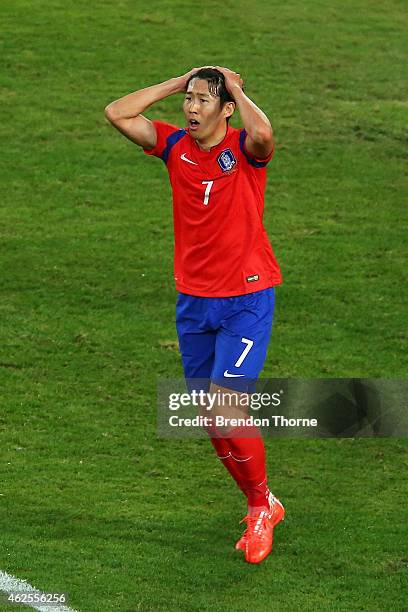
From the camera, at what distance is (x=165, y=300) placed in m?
11.0

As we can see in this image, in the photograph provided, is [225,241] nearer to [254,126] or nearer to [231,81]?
[254,126]

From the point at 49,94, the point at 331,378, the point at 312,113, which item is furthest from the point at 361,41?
the point at 331,378

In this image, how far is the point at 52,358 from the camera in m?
10.0

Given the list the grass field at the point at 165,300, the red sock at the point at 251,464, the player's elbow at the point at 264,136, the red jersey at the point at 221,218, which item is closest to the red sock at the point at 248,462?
the red sock at the point at 251,464

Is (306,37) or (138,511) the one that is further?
(306,37)

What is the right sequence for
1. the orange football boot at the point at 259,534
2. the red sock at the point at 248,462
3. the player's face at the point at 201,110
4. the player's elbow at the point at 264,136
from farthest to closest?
the red sock at the point at 248,462 → the orange football boot at the point at 259,534 → the player's face at the point at 201,110 → the player's elbow at the point at 264,136

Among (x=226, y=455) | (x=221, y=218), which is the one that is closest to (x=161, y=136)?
(x=221, y=218)

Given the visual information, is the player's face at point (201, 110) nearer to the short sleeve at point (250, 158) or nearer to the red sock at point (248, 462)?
the short sleeve at point (250, 158)

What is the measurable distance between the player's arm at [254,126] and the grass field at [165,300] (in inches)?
83.2

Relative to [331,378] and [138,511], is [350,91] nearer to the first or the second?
[331,378]

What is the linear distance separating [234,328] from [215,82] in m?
1.29

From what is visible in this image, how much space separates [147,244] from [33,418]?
3.20 meters

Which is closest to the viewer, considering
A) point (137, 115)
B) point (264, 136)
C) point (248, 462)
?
point (264, 136)

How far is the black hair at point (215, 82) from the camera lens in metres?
7.37
